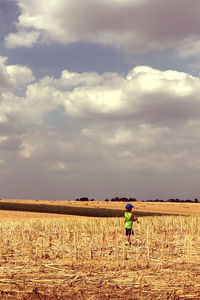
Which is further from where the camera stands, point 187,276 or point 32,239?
point 32,239

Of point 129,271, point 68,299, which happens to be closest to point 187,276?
point 129,271

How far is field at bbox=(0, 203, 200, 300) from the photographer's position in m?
9.19

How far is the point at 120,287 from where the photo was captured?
378 inches

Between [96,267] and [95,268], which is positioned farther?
[96,267]

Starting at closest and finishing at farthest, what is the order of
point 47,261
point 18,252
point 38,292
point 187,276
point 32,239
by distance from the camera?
point 38,292 < point 187,276 < point 47,261 < point 18,252 < point 32,239

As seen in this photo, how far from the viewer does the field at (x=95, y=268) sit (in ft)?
30.1

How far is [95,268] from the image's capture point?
1198 cm

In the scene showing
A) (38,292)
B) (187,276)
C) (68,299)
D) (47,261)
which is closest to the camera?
(68,299)

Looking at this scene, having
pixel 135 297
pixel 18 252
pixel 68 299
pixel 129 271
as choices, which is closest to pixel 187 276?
pixel 129 271

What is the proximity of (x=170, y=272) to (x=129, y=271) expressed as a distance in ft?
3.77

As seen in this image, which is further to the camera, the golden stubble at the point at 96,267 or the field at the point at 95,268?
the golden stubble at the point at 96,267

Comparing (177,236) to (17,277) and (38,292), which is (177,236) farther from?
(38,292)

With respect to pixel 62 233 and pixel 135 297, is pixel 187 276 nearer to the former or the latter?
pixel 135 297

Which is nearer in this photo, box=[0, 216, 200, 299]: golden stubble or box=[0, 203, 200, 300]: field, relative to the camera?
box=[0, 203, 200, 300]: field
